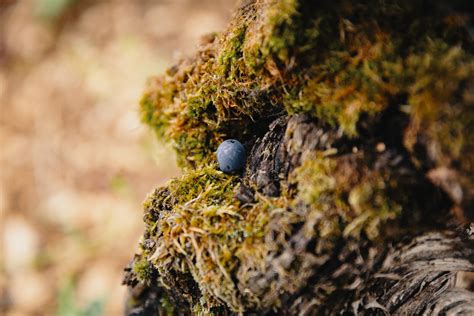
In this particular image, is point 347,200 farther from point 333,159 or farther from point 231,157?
point 231,157

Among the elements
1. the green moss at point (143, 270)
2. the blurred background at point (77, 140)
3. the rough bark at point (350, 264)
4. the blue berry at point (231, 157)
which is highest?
the blurred background at point (77, 140)

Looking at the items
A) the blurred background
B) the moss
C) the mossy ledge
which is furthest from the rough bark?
the blurred background

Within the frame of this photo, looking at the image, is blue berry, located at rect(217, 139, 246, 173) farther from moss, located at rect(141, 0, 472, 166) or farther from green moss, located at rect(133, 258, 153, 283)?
green moss, located at rect(133, 258, 153, 283)

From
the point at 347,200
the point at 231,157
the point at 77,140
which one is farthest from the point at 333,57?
the point at 77,140

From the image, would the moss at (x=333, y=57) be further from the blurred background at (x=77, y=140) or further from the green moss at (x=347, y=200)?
the blurred background at (x=77, y=140)

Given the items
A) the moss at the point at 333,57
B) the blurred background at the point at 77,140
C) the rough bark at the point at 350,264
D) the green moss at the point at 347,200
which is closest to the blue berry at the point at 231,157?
the rough bark at the point at 350,264

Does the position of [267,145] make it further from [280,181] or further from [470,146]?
[470,146]

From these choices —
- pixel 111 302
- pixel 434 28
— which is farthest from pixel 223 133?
pixel 111 302
